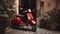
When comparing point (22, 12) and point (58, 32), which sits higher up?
point (22, 12)

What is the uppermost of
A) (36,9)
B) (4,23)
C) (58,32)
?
(36,9)

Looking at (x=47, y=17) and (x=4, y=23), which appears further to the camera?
(x=47, y=17)

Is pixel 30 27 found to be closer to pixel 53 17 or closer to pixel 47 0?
pixel 53 17

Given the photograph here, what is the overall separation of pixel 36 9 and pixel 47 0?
1.70 feet

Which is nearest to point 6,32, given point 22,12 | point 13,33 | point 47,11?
point 13,33

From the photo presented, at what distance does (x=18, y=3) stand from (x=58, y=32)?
5.77ft

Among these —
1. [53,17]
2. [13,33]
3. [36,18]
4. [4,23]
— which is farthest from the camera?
[36,18]

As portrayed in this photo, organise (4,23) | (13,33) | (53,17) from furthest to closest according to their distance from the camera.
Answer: (53,17) → (13,33) → (4,23)

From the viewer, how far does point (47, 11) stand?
582 centimetres

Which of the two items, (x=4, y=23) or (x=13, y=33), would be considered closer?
(x=4, y=23)

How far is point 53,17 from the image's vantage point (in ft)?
18.3

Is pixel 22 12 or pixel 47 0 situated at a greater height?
pixel 47 0

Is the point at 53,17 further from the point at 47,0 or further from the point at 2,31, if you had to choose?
the point at 2,31

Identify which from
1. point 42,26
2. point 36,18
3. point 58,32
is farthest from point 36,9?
point 58,32
